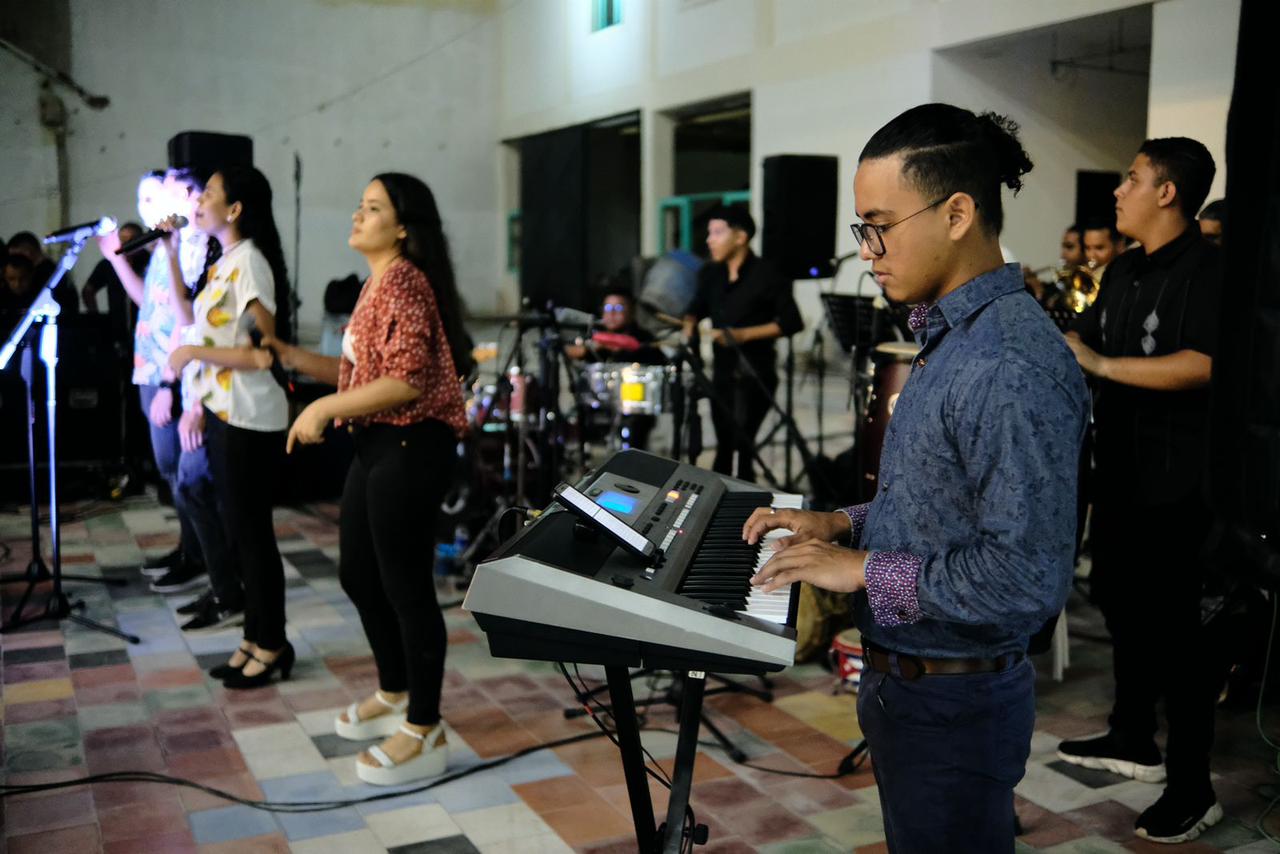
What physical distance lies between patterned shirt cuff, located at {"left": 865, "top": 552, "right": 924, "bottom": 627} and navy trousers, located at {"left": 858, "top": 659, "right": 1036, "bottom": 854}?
5.3 inches

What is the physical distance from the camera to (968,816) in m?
1.49

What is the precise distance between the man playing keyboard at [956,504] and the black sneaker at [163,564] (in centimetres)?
431

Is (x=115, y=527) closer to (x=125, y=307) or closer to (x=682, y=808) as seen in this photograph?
(x=125, y=307)

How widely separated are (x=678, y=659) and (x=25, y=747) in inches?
102

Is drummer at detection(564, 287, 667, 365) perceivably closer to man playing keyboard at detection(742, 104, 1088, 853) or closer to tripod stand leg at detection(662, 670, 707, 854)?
tripod stand leg at detection(662, 670, 707, 854)

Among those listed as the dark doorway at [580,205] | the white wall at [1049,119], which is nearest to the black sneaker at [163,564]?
the white wall at [1049,119]

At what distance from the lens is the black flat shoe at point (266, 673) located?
3.73 metres

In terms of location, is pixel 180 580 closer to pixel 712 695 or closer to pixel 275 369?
pixel 275 369

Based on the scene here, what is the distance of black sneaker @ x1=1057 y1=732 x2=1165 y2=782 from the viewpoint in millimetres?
3107

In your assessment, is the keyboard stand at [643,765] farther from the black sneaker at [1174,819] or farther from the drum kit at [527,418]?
the drum kit at [527,418]

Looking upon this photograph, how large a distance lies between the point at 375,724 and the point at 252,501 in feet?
2.70

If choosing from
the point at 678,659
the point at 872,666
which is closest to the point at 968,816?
the point at 872,666

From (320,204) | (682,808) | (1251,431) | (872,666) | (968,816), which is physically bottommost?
(682,808)

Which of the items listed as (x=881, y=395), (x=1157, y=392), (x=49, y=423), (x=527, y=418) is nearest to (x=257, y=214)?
(x=49, y=423)
